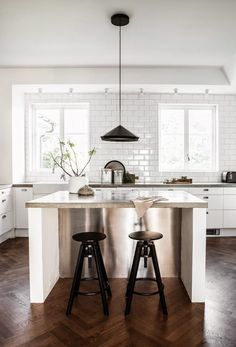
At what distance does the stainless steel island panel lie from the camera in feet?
10.2

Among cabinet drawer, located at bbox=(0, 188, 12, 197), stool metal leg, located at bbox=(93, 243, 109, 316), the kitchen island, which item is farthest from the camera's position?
cabinet drawer, located at bbox=(0, 188, 12, 197)

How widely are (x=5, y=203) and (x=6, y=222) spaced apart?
32cm

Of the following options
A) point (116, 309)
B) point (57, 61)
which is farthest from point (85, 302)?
point (57, 61)

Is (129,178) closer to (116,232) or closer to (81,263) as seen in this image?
(116,232)

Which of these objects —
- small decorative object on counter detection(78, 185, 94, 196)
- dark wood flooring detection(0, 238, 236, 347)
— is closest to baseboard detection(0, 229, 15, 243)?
dark wood flooring detection(0, 238, 236, 347)

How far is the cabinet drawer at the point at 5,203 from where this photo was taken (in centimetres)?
440

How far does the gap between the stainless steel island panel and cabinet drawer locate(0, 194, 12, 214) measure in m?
1.73

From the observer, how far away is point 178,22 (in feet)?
10.6

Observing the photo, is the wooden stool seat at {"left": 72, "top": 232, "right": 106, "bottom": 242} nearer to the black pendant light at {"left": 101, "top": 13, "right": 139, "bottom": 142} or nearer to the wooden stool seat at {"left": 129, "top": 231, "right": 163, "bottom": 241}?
the wooden stool seat at {"left": 129, "top": 231, "right": 163, "bottom": 241}

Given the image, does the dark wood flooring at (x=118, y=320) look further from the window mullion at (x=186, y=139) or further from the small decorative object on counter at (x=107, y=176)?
the window mullion at (x=186, y=139)

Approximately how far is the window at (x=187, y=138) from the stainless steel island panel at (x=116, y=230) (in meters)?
2.46

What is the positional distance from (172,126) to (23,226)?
329 cm

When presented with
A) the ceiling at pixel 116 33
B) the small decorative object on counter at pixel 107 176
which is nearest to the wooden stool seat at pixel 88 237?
the ceiling at pixel 116 33

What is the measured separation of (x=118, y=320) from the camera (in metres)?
2.26
